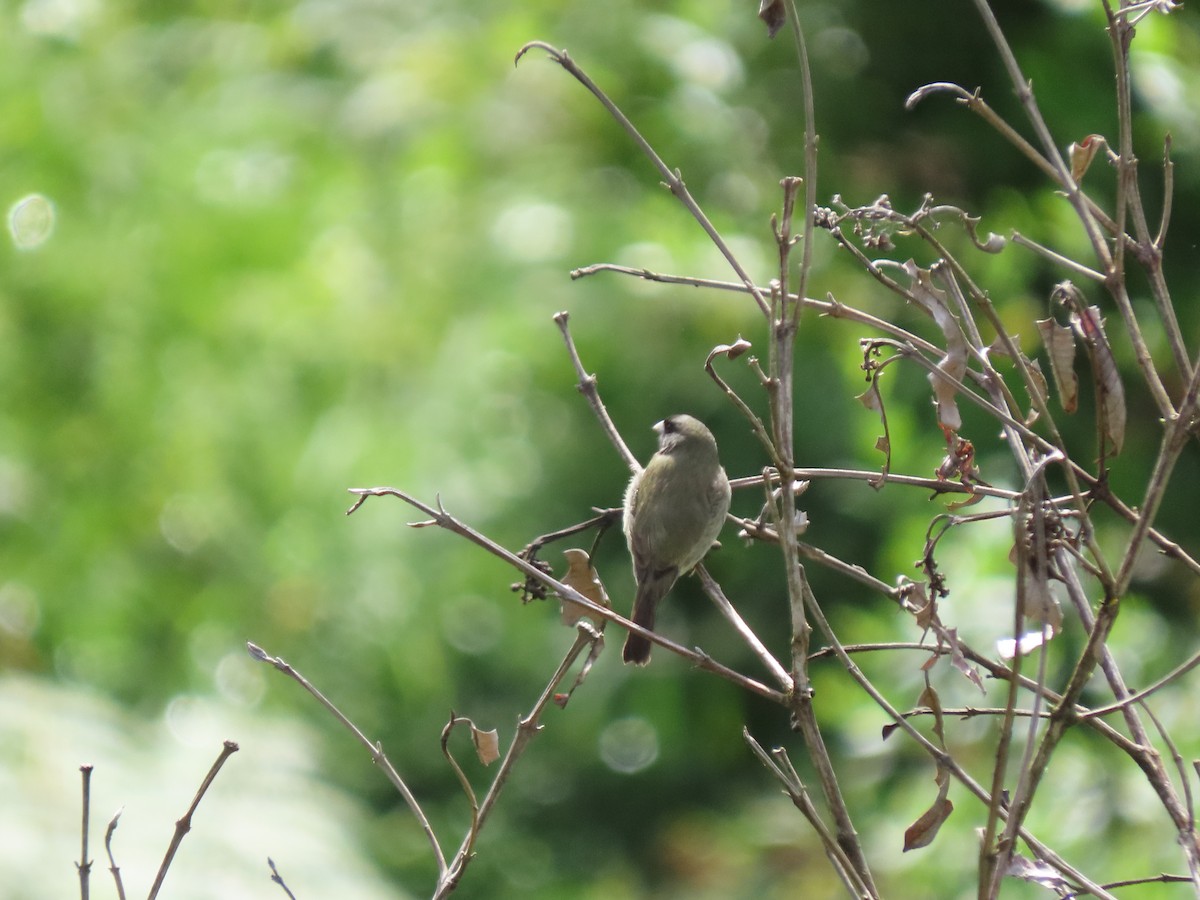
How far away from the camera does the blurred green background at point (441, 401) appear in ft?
20.0

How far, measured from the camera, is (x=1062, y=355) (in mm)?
1729

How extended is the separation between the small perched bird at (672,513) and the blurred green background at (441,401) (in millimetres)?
1325

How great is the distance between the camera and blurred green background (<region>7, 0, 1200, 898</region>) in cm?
610

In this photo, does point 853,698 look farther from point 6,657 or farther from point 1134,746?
point 6,657

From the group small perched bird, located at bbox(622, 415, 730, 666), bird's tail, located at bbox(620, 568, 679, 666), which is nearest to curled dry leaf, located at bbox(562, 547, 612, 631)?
small perched bird, located at bbox(622, 415, 730, 666)

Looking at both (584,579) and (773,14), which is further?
(584,579)

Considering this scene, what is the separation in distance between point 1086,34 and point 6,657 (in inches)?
236

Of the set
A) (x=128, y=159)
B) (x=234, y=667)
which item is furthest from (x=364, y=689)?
(x=128, y=159)

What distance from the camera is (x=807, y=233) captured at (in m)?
1.54

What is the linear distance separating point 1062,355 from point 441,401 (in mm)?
5749

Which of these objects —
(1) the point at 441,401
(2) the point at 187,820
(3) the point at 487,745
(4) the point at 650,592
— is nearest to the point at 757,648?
(3) the point at 487,745

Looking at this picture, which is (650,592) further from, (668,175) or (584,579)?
(668,175)

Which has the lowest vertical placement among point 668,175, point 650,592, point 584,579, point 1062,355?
point 650,592

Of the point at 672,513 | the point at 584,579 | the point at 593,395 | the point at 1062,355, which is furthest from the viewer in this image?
the point at 672,513
